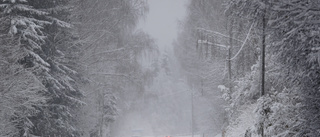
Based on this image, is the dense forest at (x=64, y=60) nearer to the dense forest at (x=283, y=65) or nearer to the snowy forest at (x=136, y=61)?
the snowy forest at (x=136, y=61)

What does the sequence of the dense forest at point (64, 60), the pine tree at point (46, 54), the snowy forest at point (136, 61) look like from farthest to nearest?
1. the pine tree at point (46, 54)
2. the dense forest at point (64, 60)
3. the snowy forest at point (136, 61)

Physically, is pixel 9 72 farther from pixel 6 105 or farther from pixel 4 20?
pixel 4 20

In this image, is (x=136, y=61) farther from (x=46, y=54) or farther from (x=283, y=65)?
(x=283, y=65)

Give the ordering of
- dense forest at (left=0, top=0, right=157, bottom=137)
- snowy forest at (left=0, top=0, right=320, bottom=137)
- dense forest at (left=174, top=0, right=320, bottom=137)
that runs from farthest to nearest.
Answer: dense forest at (left=0, top=0, right=157, bottom=137) < snowy forest at (left=0, top=0, right=320, bottom=137) < dense forest at (left=174, top=0, right=320, bottom=137)

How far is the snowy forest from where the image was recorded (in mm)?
4773

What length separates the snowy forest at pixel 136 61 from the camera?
15.7 feet

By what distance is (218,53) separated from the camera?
13883 mm

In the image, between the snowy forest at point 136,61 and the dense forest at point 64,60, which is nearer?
the snowy forest at point 136,61

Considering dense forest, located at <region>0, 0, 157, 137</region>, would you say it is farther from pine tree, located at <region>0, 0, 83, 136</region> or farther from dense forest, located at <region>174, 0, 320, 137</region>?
dense forest, located at <region>174, 0, 320, 137</region>

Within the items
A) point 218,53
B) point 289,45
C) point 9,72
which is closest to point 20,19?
point 9,72

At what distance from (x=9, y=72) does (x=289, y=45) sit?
734 centimetres

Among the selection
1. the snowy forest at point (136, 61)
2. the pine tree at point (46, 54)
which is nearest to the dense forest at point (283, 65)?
the snowy forest at point (136, 61)

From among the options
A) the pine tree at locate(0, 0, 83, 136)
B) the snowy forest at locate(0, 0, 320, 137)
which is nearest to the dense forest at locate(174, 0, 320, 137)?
the snowy forest at locate(0, 0, 320, 137)

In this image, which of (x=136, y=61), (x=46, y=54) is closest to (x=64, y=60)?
(x=46, y=54)
